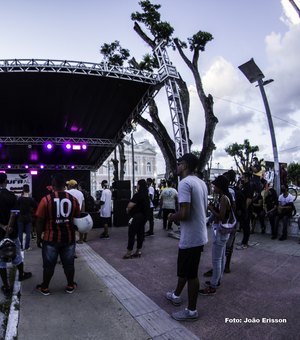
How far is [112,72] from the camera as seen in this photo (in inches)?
422

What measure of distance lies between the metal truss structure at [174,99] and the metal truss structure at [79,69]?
2.19ft

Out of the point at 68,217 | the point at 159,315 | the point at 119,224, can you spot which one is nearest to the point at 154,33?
the point at 119,224

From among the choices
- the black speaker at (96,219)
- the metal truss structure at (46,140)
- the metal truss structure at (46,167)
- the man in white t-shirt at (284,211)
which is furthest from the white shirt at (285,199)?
the metal truss structure at (46,167)

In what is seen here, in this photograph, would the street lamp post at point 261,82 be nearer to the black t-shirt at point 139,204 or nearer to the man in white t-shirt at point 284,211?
the man in white t-shirt at point 284,211

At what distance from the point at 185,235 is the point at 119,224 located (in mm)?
8644

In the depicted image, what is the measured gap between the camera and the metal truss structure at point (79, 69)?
393 inches

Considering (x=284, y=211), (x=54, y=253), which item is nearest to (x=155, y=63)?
(x=284, y=211)

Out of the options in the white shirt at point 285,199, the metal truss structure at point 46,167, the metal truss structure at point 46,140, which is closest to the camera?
→ the white shirt at point 285,199

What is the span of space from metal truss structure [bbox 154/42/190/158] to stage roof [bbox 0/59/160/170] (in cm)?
72

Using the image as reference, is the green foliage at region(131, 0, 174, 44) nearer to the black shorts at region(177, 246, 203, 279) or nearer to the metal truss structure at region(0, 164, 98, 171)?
the metal truss structure at region(0, 164, 98, 171)

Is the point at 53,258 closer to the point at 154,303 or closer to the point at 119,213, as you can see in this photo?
the point at 154,303

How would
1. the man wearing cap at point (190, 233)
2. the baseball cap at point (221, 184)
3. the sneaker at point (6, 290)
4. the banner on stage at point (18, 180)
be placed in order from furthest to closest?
the banner on stage at point (18, 180) → the sneaker at point (6, 290) → the baseball cap at point (221, 184) → the man wearing cap at point (190, 233)

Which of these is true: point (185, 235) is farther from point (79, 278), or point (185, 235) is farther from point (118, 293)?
point (79, 278)

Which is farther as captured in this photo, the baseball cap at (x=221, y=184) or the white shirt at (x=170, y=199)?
the white shirt at (x=170, y=199)
